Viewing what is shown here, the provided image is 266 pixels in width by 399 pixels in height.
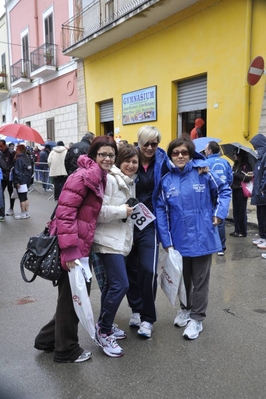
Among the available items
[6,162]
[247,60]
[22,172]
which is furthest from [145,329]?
[247,60]

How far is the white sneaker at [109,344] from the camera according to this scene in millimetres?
3115

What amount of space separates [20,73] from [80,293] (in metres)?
21.5

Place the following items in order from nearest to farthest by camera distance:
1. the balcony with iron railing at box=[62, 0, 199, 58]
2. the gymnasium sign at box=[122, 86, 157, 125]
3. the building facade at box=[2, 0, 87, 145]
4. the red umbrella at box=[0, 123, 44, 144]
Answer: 1. the red umbrella at box=[0, 123, 44, 144]
2. the balcony with iron railing at box=[62, 0, 199, 58]
3. the gymnasium sign at box=[122, 86, 157, 125]
4. the building facade at box=[2, 0, 87, 145]

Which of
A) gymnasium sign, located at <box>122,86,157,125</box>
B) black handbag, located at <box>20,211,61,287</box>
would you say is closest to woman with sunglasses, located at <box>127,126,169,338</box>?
black handbag, located at <box>20,211,61,287</box>

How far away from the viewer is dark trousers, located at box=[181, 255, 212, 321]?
135 inches

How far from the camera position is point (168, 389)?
2674 mm

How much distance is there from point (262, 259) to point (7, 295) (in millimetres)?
3704

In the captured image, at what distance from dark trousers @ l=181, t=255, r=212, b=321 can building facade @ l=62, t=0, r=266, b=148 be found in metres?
6.70

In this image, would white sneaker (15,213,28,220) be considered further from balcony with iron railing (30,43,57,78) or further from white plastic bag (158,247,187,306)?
balcony with iron railing (30,43,57,78)

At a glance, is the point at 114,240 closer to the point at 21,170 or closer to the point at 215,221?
the point at 215,221

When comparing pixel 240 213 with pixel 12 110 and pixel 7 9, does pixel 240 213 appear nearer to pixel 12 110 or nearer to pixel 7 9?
pixel 12 110

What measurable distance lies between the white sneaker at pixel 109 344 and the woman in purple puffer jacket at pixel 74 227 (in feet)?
0.47

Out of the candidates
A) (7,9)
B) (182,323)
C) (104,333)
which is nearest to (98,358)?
(104,333)

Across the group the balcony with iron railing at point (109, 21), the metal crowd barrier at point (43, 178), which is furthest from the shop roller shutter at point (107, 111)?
the metal crowd barrier at point (43, 178)
